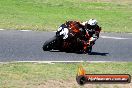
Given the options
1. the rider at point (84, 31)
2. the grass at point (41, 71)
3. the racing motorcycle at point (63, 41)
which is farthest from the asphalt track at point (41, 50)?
the grass at point (41, 71)

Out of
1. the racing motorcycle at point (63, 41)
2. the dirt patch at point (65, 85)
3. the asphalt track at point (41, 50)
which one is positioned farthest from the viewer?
the racing motorcycle at point (63, 41)

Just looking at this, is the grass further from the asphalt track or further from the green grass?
the green grass

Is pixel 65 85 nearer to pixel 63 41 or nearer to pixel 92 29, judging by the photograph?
pixel 63 41

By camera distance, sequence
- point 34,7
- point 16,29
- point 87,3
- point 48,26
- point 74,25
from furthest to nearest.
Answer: point 87,3
point 34,7
point 48,26
point 16,29
point 74,25

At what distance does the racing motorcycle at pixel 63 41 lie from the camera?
64.5ft

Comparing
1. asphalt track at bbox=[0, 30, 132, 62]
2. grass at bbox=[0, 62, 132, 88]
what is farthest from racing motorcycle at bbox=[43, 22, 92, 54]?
grass at bbox=[0, 62, 132, 88]

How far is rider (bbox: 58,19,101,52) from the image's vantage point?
19.7 meters

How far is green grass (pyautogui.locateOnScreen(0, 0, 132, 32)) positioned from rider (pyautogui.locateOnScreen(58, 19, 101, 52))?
17.7 feet

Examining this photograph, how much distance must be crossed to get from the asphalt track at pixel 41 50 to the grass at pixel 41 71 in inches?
51.3

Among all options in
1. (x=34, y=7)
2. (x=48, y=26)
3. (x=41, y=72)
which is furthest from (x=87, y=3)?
(x=41, y=72)

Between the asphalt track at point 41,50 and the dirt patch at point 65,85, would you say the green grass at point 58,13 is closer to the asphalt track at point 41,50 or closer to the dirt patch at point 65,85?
the asphalt track at point 41,50

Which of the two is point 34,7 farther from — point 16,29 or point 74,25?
point 74,25

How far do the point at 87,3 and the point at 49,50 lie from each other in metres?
17.0

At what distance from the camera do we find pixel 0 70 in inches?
607
